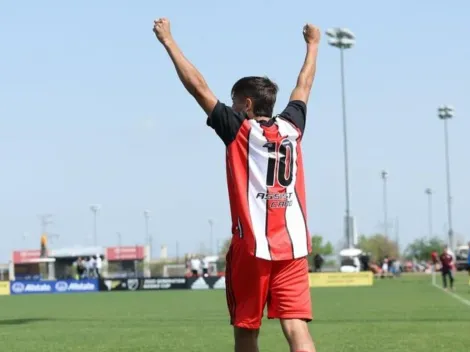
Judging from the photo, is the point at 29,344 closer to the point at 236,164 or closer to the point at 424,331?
the point at 424,331

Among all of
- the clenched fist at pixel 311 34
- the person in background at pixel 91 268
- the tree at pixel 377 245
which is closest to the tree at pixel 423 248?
the tree at pixel 377 245

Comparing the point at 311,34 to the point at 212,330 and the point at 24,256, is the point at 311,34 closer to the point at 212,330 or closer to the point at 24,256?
the point at 212,330

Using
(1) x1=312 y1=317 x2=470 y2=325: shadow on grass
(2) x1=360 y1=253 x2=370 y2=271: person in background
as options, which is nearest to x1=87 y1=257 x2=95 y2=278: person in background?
(2) x1=360 y1=253 x2=370 y2=271: person in background

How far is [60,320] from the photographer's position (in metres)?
20.6

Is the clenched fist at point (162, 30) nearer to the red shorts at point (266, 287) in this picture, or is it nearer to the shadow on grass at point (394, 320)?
the red shorts at point (266, 287)

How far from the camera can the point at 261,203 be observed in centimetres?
608

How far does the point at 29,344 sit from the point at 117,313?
370 inches

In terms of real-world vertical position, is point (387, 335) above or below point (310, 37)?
below

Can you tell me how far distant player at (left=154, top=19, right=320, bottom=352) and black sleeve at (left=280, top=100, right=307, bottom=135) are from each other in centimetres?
9

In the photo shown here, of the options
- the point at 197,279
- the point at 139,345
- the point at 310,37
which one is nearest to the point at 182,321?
the point at 139,345

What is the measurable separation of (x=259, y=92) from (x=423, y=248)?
17704cm

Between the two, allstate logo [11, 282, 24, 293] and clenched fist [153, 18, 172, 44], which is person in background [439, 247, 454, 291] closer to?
allstate logo [11, 282, 24, 293]

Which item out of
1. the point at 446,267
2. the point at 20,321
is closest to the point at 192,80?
the point at 20,321

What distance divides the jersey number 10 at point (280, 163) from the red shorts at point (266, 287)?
413mm
